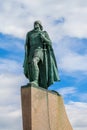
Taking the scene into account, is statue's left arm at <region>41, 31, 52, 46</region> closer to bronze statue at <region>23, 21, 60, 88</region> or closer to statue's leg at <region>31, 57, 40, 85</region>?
bronze statue at <region>23, 21, 60, 88</region>

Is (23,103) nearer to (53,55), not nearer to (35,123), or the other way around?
(35,123)

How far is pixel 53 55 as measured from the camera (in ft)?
55.5

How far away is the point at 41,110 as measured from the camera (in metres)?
15.2

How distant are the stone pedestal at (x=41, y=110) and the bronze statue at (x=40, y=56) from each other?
2.37 ft

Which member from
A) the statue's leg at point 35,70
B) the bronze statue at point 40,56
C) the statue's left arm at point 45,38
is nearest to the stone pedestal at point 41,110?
the statue's leg at point 35,70

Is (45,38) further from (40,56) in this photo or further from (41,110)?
(41,110)

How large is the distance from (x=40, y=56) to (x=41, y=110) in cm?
218

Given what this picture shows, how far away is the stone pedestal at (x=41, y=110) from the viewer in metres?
14.7

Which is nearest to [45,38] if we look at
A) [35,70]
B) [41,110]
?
[35,70]

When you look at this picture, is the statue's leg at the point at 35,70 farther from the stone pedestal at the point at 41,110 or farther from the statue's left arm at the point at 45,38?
the statue's left arm at the point at 45,38

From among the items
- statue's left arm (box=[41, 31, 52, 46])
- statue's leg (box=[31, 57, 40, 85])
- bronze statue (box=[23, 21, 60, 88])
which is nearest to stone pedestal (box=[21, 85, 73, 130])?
statue's leg (box=[31, 57, 40, 85])

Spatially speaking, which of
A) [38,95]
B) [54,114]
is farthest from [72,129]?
[38,95]

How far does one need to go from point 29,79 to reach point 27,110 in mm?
1634

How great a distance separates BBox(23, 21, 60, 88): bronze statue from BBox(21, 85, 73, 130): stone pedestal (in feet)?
2.37
